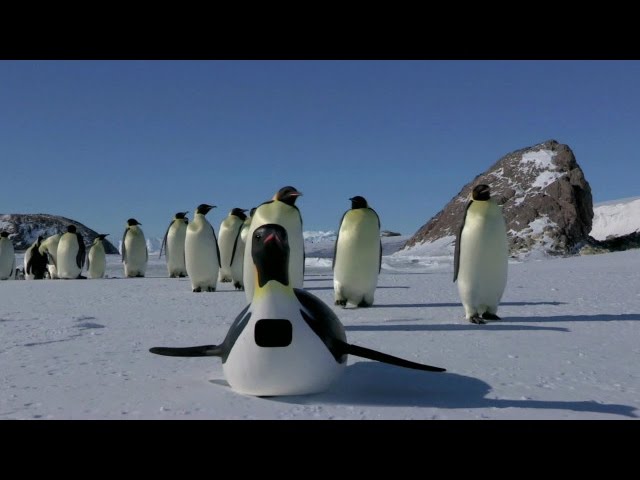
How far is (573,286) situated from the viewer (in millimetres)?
8812

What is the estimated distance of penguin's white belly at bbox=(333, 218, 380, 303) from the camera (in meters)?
6.85

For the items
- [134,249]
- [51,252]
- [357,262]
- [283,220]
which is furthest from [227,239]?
[51,252]

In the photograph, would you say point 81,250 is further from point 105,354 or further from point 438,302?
point 105,354

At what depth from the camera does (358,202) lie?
23.5ft

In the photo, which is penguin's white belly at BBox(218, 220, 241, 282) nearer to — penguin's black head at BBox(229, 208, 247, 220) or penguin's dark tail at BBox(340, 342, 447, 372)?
penguin's black head at BBox(229, 208, 247, 220)

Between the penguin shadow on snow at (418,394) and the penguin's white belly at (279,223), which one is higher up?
the penguin's white belly at (279,223)

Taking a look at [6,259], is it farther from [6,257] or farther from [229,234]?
[229,234]

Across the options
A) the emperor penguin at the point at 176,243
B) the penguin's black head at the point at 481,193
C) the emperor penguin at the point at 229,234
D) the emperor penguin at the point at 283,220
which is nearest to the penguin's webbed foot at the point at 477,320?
the penguin's black head at the point at 481,193

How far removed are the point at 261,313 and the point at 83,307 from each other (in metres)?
5.19

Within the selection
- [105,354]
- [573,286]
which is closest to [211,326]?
[105,354]

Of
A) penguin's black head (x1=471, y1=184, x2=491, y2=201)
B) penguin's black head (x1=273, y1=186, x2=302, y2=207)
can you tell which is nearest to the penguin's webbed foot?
penguin's black head (x1=471, y1=184, x2=491, y2=201)

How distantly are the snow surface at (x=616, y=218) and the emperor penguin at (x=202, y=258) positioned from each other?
127 feet

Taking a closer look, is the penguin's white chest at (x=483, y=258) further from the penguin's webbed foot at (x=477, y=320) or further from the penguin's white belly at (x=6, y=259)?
the penguin's white belly at (x=6, y=259)

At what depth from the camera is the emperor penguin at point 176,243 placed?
13.1m
